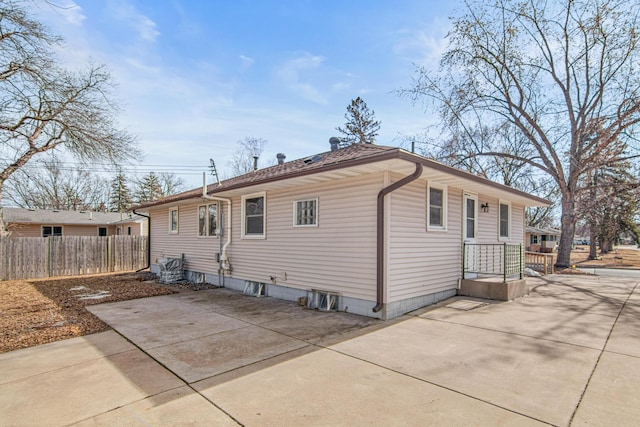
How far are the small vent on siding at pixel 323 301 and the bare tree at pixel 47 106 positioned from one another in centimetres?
1100

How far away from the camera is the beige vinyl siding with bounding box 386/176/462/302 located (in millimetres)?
5898

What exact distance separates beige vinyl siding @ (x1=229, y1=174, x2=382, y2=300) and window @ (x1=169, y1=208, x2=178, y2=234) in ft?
16.2

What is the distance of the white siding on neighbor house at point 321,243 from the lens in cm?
602

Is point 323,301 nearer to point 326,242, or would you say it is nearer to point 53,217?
point 326,242

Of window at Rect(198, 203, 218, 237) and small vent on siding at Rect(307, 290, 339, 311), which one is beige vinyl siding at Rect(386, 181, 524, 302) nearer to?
small vent on siding at Rect(307, 290, 339, 311)

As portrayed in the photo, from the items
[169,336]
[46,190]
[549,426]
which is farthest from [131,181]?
[549,426]

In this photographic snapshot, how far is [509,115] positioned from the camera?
16.8 metres

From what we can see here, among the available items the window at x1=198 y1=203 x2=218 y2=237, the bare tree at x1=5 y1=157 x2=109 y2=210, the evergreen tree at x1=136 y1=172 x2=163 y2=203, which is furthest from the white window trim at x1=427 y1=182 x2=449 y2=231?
the evergreen tree at x1=136 y1=172 x2=163 y2=203

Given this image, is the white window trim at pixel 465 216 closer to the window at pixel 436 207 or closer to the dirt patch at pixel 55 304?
the window at pixel 436 207

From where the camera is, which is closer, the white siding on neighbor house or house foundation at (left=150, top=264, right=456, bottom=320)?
house foundation at (left=150, top=264, right=456, bottom=320)

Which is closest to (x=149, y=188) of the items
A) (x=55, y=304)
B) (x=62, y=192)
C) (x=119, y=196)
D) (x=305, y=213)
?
(x=119, y=196)

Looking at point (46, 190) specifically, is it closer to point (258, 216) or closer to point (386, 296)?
point (258, 216)

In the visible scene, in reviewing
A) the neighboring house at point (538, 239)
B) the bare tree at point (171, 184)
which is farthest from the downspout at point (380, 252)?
the bare tree at point (171, 184)

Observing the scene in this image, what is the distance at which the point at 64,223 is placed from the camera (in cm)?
2036
